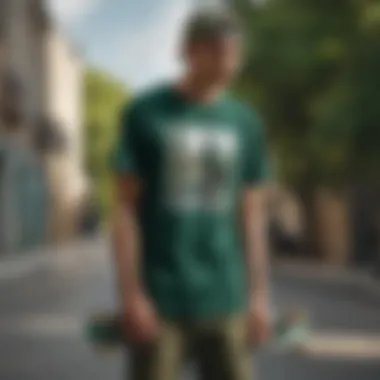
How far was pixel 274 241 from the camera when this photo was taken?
5.98 ft

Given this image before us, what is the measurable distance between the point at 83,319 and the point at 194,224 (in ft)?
1.64

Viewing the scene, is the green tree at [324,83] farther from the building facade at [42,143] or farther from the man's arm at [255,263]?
the man's arm at [255,263]

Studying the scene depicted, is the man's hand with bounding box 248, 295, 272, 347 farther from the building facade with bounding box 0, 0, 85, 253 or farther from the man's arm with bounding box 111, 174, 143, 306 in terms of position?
the building facade with bounding box 0, 0, 85, 253

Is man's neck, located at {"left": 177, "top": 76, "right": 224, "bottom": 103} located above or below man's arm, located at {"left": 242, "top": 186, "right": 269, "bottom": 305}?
above

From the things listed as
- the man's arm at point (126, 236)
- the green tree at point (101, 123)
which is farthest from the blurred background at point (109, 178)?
the man's arm at point (126, 236)

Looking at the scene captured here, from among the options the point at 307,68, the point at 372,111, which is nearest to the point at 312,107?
the point at 307,68

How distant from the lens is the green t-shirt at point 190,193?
123 cm

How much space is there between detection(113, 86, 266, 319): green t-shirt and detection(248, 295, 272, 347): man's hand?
16mm

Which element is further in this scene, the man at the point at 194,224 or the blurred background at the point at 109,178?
the blurred background at the point at 109,178

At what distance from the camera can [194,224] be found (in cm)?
123

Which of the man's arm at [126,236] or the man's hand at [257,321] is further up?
the man's arm at [126,236]

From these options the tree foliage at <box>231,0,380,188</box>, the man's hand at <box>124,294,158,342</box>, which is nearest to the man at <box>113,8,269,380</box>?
the man's hand at <box>124,294,158,342</box>

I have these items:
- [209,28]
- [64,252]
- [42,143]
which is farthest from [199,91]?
[42,143]

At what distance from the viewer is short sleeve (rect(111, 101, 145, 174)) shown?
123 cm
